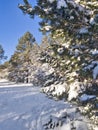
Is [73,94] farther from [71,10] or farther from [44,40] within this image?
[44,40]

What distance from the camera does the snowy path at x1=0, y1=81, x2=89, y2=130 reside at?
15.5m

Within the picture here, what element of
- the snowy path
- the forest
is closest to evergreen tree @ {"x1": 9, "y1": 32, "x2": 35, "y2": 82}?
the snowy path

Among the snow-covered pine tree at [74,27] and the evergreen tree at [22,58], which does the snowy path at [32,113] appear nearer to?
the snow-covered pine tree at [74,27]

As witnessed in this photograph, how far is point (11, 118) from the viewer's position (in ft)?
55.4

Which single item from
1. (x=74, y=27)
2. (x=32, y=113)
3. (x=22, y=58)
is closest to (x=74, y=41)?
(x=74, y=27)

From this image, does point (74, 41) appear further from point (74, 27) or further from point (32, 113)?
point (32, 113)

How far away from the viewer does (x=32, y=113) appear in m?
18.0

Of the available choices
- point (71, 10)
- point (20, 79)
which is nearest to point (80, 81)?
point (71, 10)

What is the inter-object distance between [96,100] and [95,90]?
42.7 inches

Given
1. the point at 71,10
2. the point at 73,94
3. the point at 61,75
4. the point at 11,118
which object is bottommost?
the point at 11,118

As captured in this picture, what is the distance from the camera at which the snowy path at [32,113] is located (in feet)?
50.9

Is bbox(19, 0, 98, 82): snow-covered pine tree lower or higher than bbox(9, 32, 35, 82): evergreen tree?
lower

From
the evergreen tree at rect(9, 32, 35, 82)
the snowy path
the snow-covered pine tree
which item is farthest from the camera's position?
the evergreen tree at rect(9, 32, 35, 82)

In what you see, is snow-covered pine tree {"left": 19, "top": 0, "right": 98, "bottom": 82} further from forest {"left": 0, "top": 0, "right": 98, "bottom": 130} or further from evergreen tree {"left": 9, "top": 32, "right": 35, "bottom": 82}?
evergreen tree {"left": 9, "top": 32, "right": 35, "bottom": 82}
